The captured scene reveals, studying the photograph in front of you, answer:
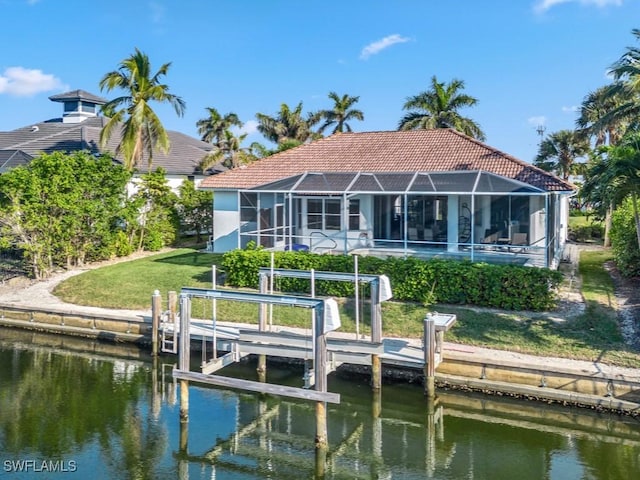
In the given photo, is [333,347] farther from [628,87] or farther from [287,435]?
[628,87]

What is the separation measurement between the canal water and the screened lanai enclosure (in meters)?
7.38

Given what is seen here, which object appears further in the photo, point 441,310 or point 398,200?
point 398,200

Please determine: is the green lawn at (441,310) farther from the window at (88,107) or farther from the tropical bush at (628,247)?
the window at (88,107)

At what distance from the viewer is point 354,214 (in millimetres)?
23281

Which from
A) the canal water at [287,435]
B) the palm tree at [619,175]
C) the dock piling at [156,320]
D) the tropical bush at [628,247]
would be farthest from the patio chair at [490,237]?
the dock piling at [156,320]

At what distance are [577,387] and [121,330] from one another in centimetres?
1178

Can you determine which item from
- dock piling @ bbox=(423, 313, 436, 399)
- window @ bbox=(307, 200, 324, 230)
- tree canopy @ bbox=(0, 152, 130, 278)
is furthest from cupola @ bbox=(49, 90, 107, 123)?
dock piling @ bbox=(423, 313, 436, 399)

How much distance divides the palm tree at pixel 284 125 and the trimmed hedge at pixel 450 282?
23.8 m

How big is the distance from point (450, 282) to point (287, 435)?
7090 mm

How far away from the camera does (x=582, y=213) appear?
1623 inches

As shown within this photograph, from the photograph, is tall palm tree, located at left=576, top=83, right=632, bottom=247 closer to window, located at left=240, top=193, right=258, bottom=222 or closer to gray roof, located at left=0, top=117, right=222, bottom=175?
window, located at left=240, top=193, right=258, bottom=222

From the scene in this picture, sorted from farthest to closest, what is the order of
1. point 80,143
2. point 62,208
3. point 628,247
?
point 80,143 < point 62,208 < point 628,247


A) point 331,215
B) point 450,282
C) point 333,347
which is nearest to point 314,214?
point 331,215

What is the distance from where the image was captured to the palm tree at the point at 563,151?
1544 inches
